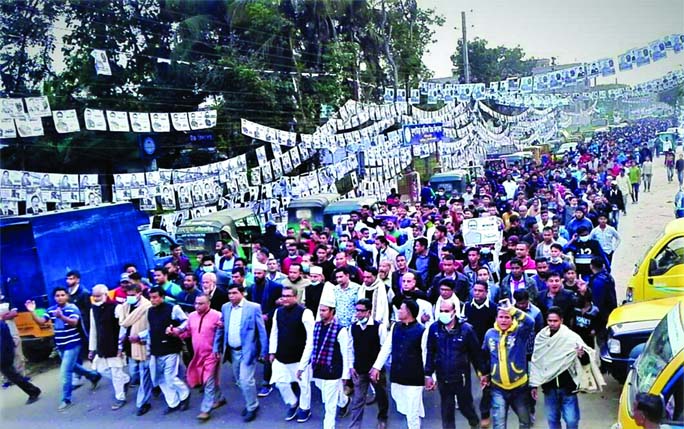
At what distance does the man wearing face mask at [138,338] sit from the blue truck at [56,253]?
8.09 feet

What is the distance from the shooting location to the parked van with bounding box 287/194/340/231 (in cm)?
1603

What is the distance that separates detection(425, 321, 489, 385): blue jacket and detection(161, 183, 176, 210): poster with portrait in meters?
9.55

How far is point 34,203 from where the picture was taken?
12.1 metres

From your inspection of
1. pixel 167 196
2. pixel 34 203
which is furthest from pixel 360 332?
pixel 167 196

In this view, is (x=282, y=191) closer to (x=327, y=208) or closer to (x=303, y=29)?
(x=327, y=208)

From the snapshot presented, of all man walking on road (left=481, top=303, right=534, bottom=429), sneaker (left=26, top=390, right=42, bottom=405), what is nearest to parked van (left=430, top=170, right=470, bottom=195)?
sneaker (left=26, top=390, right=42, bottom=405)

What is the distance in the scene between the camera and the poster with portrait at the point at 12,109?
11.8 metres

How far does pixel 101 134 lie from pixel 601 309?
55.0ft

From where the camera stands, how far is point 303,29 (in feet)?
76.4

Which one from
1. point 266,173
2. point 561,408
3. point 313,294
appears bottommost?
point 561,408

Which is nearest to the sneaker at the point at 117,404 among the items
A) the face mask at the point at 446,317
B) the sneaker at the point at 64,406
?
the sneaker at the point at 64,406

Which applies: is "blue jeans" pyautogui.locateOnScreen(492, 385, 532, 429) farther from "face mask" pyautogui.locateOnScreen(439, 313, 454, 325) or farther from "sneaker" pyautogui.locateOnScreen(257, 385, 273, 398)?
"sneaker" pyautogui.locateOnScreen(257, 385, 273, 398)

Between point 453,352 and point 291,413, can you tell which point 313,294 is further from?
point 453,352

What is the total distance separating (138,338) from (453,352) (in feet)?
11.8
